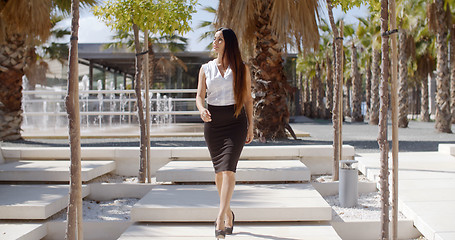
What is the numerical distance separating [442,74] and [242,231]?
13119mm

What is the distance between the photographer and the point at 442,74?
14.2 meters

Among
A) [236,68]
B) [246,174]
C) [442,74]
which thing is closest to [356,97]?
[442,74]

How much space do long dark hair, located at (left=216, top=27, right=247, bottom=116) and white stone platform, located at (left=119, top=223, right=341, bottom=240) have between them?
1.03 metres

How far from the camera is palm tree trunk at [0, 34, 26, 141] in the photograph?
31.9ft

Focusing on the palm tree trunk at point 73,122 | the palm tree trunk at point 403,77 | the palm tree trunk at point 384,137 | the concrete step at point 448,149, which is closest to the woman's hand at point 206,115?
the palm tree trunk at point 73,122

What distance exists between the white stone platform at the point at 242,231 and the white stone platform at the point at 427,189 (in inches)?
31.2

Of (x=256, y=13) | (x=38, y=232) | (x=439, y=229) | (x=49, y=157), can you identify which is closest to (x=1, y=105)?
(x=49, y=157)

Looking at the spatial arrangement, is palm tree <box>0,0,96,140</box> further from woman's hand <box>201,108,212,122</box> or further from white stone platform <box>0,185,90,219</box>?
woman's hand <box>201,108,212,122</box>

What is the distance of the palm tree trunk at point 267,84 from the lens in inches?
358

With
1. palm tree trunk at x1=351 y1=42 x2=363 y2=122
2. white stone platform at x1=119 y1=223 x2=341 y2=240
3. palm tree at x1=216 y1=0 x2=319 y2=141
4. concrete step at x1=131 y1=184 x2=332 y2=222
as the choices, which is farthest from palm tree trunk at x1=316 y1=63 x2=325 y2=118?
white stone platform at x1=119 y1=223 x2=341 y2=240

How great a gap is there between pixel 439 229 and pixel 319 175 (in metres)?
2.87

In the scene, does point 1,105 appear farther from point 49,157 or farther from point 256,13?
point 256,13

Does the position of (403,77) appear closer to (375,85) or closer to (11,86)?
(375,85)

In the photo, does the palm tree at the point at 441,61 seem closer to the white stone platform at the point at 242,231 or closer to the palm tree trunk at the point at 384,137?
the white stone platform at the point at 242,231
